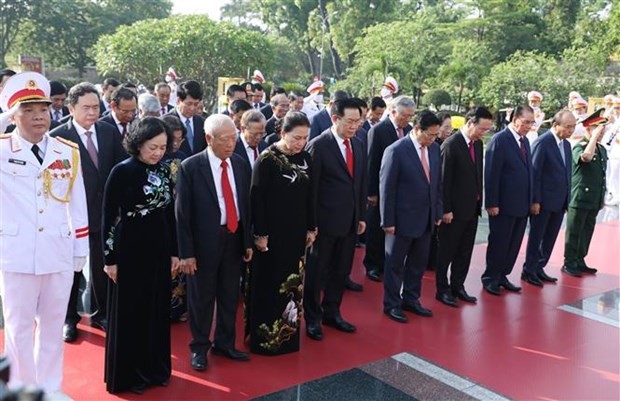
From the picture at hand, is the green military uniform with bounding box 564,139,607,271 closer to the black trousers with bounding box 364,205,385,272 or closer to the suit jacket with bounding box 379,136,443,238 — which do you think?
the black trousers with bounding box 364,205,385,272

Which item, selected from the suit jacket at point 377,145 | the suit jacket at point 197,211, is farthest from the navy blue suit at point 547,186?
the suit jacket at point 197,211

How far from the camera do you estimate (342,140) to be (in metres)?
4.11

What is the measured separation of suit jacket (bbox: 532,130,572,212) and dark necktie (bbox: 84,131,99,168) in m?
3.65

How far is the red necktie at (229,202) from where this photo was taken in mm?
3473

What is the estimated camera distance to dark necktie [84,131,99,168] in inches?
151

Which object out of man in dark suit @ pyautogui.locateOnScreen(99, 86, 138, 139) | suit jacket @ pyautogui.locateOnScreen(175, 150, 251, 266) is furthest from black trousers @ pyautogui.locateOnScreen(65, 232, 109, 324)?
suit jacket @ pyautogui.locateOnScreen(175, 150, 251, 266)

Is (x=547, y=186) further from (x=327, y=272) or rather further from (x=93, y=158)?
(x=93, y=158)

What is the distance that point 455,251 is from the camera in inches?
195

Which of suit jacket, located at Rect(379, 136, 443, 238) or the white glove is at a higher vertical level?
suit jacket, located at Rect(379, 136, 443, 238)

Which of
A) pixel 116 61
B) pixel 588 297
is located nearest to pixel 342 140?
pixel 588 297

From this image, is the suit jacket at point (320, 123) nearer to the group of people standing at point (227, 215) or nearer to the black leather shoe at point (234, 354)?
the group of people standing at point (227, 215)

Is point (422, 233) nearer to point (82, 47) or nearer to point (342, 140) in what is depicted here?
point (342, 140)

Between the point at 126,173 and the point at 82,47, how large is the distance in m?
31.1

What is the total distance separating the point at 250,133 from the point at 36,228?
67.6 inches
